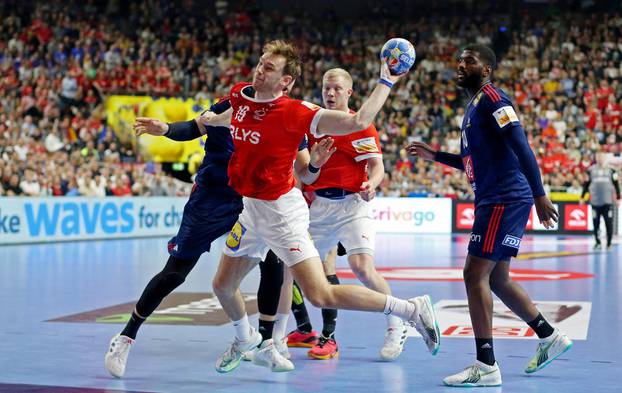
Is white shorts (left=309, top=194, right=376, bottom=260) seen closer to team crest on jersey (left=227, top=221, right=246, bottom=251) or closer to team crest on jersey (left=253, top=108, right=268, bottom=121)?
team crest on jersey (left=227, top=221, right=246, bottom=251)

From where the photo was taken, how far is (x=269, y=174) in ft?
19.4

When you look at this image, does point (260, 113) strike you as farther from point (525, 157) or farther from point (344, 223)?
point (344, 223)

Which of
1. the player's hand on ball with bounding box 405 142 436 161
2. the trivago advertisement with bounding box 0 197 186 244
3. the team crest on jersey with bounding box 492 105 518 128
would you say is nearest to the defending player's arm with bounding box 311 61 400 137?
the team crest on jersey with bounding box 492 105 518 128

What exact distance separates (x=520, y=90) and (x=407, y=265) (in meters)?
18.0

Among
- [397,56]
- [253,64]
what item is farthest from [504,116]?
[253,64]

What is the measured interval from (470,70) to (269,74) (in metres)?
1.38

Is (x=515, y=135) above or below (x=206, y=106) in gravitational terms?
above

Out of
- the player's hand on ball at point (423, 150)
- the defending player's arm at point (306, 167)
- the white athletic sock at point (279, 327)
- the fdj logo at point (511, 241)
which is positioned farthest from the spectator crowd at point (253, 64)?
the fdj logo at point (511, 241)

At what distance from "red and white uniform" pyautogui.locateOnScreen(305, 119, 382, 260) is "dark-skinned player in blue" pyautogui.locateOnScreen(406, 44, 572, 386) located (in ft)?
4.19

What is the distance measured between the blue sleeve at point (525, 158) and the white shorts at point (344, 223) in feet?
5.86

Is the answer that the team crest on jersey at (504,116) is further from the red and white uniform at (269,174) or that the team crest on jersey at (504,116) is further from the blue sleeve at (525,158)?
the red and white uniform at (269,174)

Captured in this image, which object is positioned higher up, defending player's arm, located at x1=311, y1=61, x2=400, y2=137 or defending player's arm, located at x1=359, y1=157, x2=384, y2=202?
defending player's arm, located at x1=311, y1=61, x2=400, y2=137

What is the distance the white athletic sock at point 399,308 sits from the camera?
20.1 feet

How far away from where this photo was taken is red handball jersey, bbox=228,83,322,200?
18.7ft
